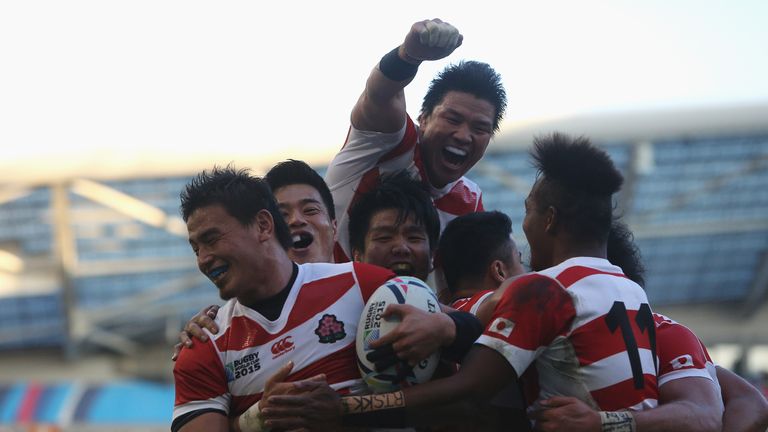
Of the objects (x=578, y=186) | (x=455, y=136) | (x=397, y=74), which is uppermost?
(x=397, y=74)

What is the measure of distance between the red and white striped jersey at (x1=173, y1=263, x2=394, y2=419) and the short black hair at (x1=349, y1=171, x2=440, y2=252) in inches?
44.3

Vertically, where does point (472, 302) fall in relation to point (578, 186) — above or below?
below

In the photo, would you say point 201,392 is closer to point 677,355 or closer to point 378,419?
point 378,419

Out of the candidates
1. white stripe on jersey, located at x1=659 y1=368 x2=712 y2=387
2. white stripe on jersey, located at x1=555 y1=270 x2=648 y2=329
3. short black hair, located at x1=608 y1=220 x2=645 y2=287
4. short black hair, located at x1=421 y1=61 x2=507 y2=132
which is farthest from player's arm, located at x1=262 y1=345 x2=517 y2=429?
short black hair, located at x1=421 y1=61 x2=507 y2=132

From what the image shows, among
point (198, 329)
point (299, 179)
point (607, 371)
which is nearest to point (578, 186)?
point (607, 371)

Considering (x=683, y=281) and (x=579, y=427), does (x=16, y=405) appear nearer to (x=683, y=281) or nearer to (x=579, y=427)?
(x=683, y=281)

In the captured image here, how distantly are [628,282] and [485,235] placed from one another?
0.97 m

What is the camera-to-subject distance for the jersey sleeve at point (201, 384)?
4.19 m

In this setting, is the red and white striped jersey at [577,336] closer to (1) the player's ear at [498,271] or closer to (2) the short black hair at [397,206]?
(1) the player's ear at [498,271]

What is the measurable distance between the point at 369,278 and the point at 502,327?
62cm

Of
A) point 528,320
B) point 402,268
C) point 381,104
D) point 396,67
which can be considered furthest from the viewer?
point 381,104

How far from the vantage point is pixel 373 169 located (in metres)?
5.96

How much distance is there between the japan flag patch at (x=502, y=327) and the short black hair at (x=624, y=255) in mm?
1330

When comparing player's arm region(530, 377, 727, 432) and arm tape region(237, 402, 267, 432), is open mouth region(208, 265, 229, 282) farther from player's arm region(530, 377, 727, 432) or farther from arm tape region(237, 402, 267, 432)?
player's arm region(530, 377, 727, 432)
